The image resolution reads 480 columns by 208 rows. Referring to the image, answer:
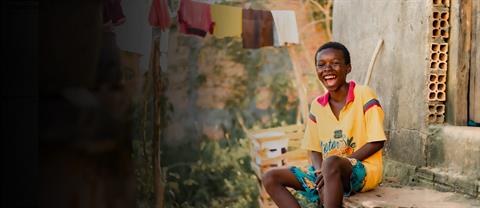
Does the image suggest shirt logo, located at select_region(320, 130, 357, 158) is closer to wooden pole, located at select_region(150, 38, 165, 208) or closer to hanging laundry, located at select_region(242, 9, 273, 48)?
wooden pole, located at select_region(150, 38, 165, 208)

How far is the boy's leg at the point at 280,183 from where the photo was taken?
2.68m

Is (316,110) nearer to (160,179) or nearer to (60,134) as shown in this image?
(60,134)

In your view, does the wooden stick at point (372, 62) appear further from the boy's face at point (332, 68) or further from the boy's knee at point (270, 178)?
the boy's knee at point (270, 178)

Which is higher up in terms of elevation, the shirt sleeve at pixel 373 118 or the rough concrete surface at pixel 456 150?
the shirt sleeve at pixel 373 118

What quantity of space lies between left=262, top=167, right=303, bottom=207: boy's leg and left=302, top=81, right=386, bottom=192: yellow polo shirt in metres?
0.24

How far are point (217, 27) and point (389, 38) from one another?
9.94ft

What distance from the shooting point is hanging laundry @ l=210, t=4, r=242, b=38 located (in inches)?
254

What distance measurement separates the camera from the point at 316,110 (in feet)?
9.46

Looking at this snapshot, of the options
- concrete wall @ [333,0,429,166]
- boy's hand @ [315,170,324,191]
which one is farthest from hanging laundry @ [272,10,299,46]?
boy's hand @ [315,170,324,191]

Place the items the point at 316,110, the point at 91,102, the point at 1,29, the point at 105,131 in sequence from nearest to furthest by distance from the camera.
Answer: the point at 1,29, the point at 105,131, the point at 91,102, the point at 316,110

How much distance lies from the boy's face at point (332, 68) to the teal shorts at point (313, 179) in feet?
1.54

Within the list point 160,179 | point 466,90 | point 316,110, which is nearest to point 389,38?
point 466,90

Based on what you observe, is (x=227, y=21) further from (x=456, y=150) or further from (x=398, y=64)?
(x=456, y=150)

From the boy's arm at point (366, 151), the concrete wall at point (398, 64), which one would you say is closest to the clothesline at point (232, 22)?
the concrete wall at point (398, 64)
